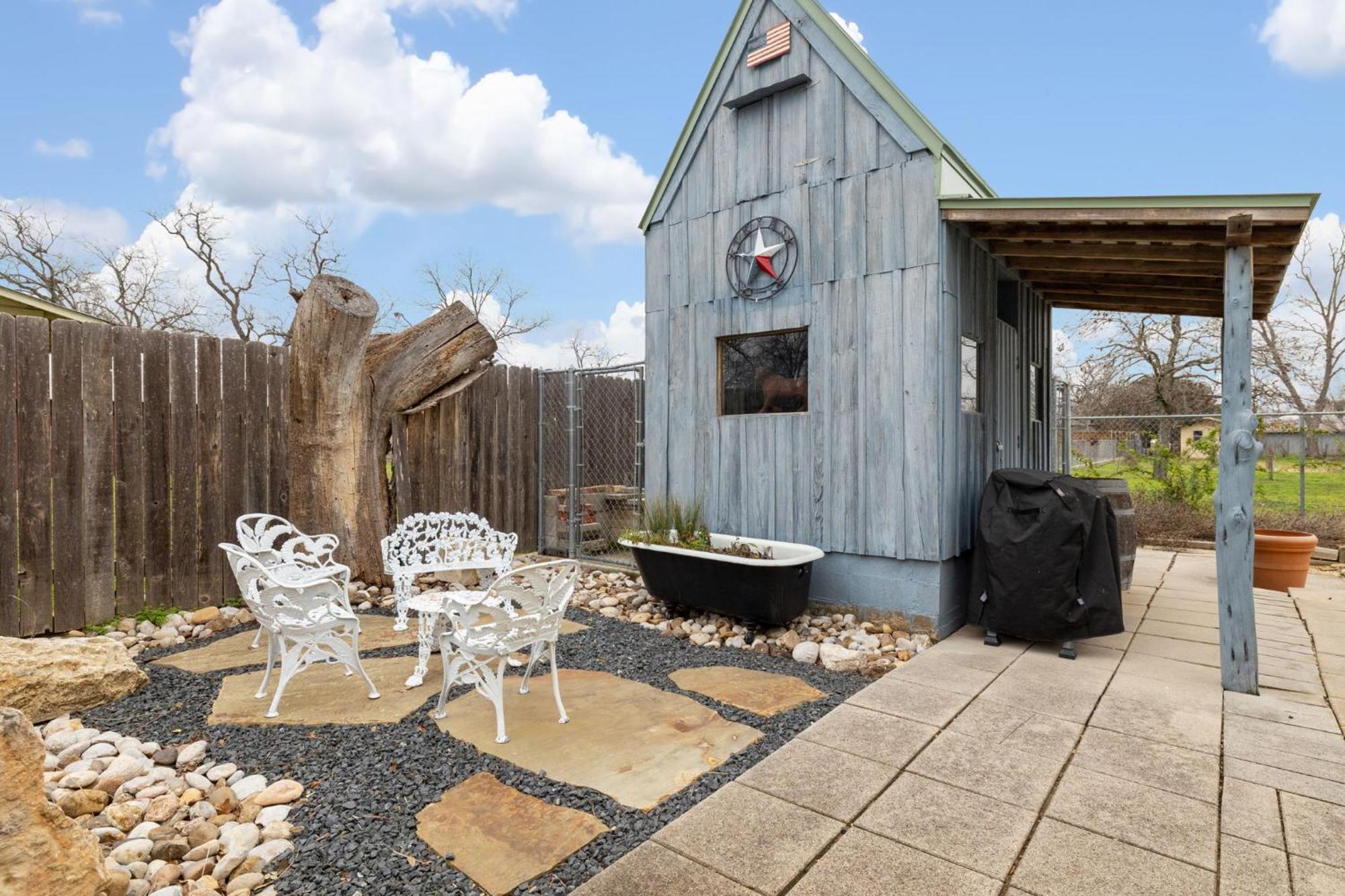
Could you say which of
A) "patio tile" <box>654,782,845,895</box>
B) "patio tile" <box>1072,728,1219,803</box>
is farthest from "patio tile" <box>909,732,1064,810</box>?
"patio tile" <box>654,782,845,895</box>

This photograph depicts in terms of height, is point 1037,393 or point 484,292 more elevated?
point 484,292

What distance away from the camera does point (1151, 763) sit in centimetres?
247

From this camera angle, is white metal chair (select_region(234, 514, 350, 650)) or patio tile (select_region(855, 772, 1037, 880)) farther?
white metal chair (select_region(234, 514, 350, 650))

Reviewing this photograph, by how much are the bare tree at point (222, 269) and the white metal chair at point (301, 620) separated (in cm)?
1673

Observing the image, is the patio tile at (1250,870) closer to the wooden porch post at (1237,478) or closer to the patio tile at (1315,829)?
the patio tile at (1315,829)

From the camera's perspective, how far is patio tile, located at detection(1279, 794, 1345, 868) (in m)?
1.90

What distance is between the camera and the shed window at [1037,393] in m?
6.05

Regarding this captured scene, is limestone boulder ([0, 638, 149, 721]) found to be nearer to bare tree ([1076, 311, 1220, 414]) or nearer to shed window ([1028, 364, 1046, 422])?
shed window ([1028, 364, 1046, 422])

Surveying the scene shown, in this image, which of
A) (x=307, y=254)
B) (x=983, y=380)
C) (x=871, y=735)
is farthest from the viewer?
(x=307, y=254)

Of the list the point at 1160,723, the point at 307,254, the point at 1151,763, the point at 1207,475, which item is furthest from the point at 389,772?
the point at 307,254

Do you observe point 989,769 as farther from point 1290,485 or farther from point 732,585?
point 1290,485

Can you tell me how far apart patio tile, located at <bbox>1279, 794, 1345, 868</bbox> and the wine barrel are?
9.63 ft

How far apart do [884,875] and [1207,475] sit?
8.13 meters

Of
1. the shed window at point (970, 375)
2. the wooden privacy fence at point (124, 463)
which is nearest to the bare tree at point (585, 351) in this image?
the wooden privacy fence at point (124, 463)
